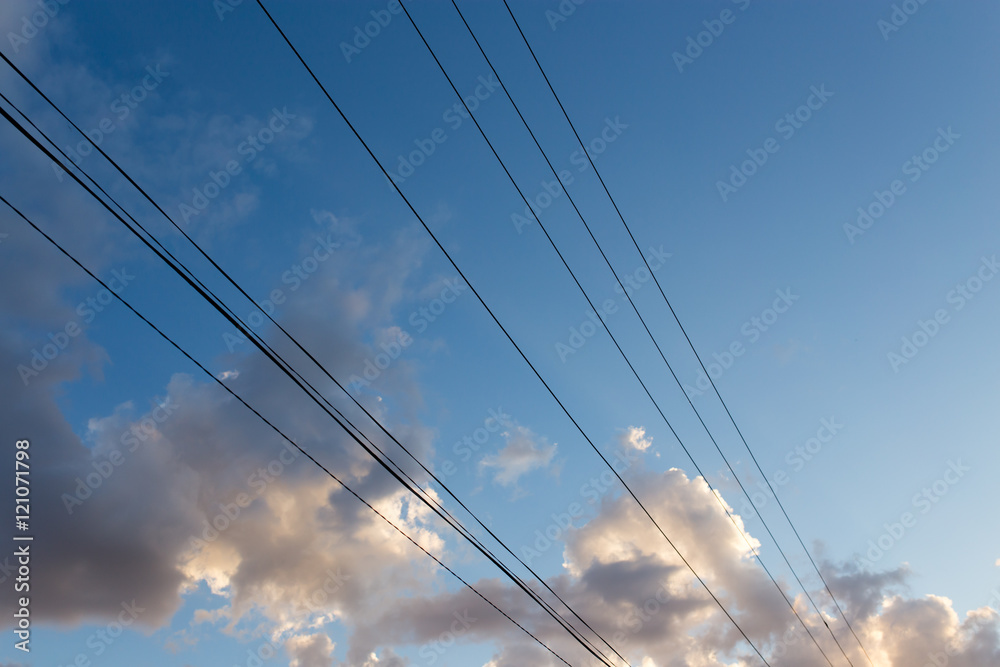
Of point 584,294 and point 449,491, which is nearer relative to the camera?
point 449,491

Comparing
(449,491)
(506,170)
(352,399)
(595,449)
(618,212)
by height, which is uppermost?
(618,212)

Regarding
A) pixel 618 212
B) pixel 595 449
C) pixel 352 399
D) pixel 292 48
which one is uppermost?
pixel 618 212

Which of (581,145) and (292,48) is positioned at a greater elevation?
(581,145)

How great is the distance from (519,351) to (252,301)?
18.9 feet

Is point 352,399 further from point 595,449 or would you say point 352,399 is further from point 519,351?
point 595,449

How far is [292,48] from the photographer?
9500 mm

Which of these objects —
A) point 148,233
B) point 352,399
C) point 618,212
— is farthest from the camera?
point 618,212

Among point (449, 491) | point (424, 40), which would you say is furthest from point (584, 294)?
point (424, 40)

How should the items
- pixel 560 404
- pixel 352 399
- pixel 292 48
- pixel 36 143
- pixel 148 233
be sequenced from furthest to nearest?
pixel 560 404 < pixel 352 399 < pixel 292 48 < pixel 148 233 < pixel 36 143

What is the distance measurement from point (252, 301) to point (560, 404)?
A: 24.4 feet

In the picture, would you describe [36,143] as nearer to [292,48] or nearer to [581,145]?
[292,48]

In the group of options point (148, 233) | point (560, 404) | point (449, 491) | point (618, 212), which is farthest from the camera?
point (618, 212)

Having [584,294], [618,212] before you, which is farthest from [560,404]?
[618,212]

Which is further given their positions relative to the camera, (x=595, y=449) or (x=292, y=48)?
(x=595, y=449)
